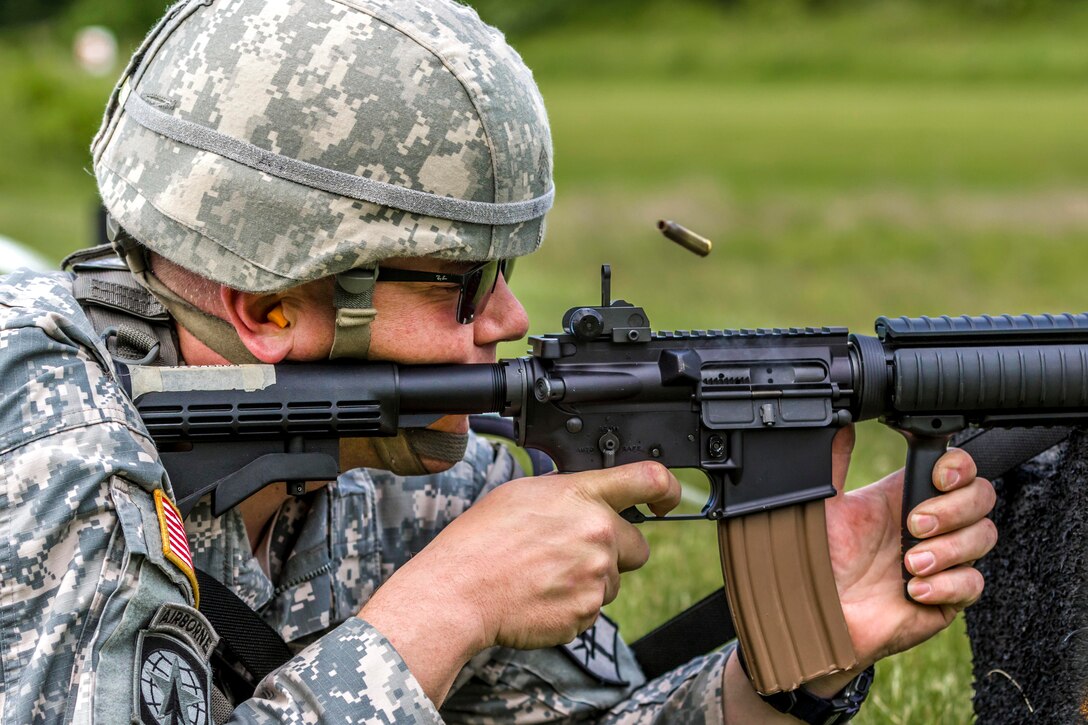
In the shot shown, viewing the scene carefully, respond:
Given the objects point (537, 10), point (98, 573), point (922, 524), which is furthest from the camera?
point (537, 10)

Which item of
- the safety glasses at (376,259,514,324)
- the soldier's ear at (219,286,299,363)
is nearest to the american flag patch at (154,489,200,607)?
the soldier's ear at (219,286,299,363)

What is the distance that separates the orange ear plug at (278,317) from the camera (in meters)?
2.79

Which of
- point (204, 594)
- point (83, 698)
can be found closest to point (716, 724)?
point (204, 594)

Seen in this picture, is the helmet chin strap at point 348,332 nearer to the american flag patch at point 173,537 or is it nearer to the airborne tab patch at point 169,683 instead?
the american flag patch at point 173,537

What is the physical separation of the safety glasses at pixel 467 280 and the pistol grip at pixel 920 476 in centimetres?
103

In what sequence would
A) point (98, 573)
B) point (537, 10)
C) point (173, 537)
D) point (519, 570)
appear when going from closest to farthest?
point (98, 573) < point (173, 537) < point (519, 570) < point (537, 10)

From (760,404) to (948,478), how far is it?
46 centimetres

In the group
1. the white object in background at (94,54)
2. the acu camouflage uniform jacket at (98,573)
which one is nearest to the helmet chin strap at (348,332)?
the acu camouflage uniform jacket at (98,573)

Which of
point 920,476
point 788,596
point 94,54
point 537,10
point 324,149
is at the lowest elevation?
point 788,596

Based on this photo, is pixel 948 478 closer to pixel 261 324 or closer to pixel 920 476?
pixel 920 476

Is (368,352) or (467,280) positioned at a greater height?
(467,280)

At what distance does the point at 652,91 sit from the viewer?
37656 millimetres

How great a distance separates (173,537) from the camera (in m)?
2.40

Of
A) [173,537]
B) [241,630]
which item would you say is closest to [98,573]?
[173,537]
